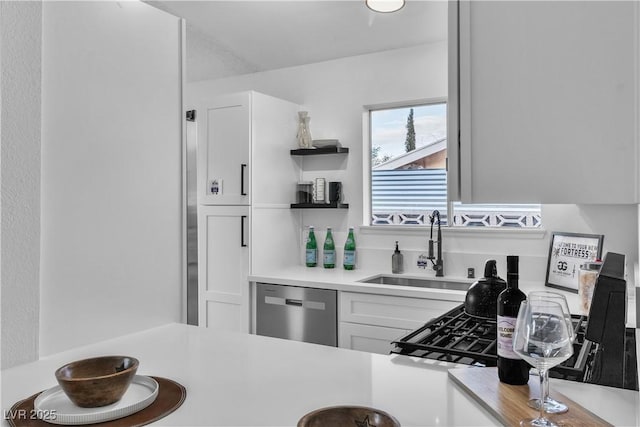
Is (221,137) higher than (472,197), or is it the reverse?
(221,137)

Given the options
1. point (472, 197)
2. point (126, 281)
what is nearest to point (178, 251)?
point (126, 281)

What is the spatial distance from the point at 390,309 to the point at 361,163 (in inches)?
49.3

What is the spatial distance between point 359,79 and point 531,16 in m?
2.90

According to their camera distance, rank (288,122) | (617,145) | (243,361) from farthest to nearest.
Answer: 1. (288,122)
2. (243,361)
3. (617,145)

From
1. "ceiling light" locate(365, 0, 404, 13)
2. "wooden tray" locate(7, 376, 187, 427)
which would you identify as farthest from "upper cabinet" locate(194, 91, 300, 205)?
"wooden tray" locate(7, 376, 187, 427)

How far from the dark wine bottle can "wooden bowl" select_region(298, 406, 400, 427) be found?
0.35m

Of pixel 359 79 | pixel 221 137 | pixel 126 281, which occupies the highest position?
pixel 359 79

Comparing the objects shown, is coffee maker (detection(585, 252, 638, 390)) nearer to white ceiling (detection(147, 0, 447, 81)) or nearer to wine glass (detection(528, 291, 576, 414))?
wine glass (detection(528, 291, 576, 414))

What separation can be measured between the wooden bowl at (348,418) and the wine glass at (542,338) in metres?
0.26

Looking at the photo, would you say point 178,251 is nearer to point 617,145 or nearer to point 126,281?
point 126,281

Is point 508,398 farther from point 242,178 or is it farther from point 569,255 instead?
point 242,178

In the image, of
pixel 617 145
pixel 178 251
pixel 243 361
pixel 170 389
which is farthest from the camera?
pixel 178 251

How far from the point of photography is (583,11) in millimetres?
726

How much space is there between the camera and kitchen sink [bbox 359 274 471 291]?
311 centimetres
